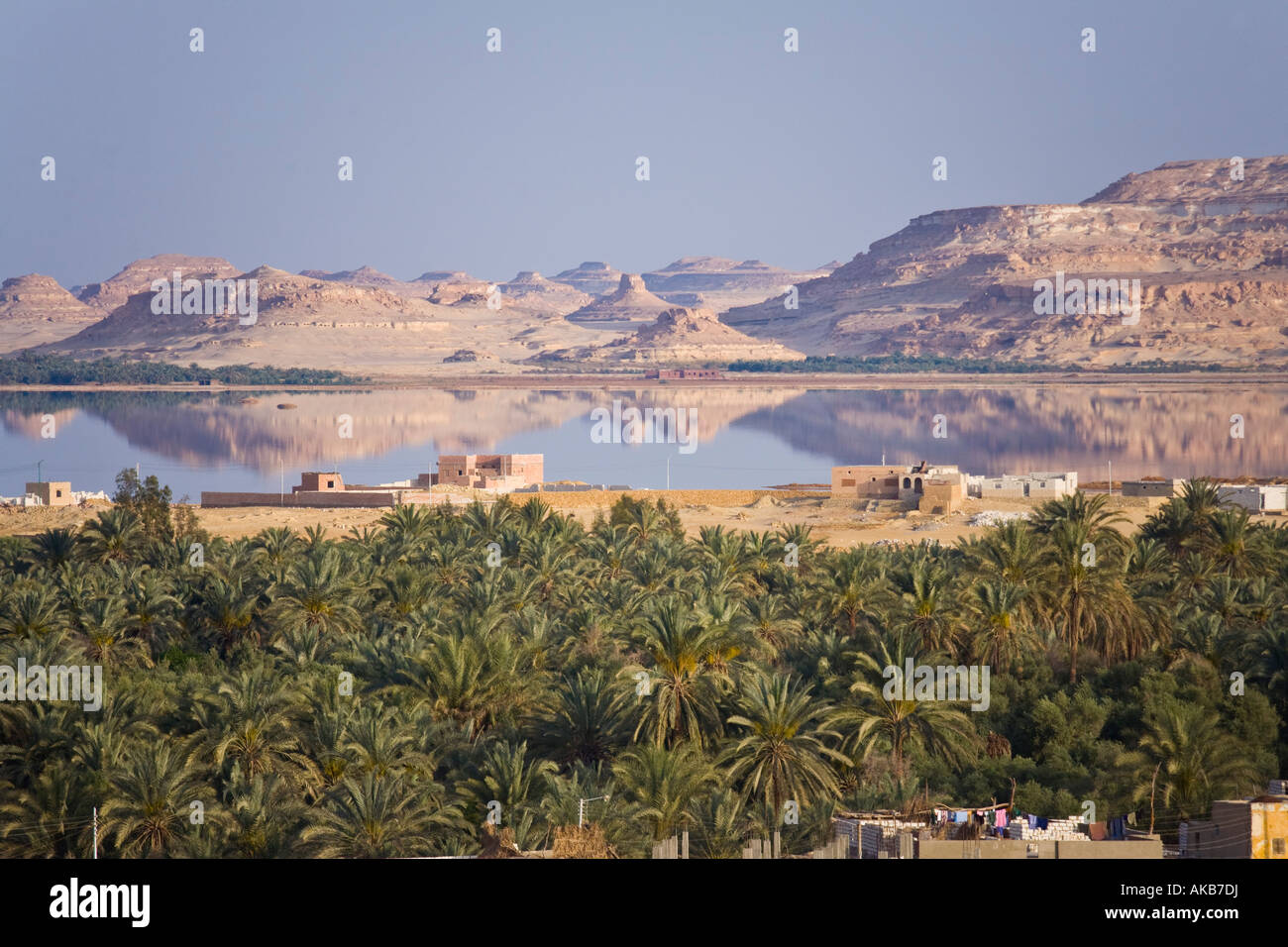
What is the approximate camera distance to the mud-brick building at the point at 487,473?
57.7 meters

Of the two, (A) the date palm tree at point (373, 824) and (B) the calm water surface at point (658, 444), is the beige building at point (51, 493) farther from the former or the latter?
(A) the date palm tree at point (373, 824)

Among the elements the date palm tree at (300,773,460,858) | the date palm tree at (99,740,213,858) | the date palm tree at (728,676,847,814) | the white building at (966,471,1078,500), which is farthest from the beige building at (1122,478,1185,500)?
the date palm tree at (99,740,213,858)

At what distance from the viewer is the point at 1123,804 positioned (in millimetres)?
18031

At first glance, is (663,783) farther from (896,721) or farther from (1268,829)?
(1268,829)

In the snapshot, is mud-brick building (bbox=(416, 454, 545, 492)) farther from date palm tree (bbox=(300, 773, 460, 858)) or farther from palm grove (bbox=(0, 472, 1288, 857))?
date palm tree (bbox=(300, 773, 460, 858))

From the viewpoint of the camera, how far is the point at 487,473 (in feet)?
195

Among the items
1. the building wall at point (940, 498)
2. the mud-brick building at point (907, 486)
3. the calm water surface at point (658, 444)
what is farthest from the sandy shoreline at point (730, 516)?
the calm water surface at point (658, 444)

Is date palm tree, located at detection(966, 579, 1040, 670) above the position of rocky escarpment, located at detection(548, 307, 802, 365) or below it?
below

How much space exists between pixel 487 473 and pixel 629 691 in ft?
134

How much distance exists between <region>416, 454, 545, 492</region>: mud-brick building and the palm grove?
86.2ft

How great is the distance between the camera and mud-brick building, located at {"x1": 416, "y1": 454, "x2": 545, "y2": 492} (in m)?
57.7

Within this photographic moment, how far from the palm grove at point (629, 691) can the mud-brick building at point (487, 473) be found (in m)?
26.3

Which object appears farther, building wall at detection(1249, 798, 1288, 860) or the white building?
the white building

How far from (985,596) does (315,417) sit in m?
94.5
